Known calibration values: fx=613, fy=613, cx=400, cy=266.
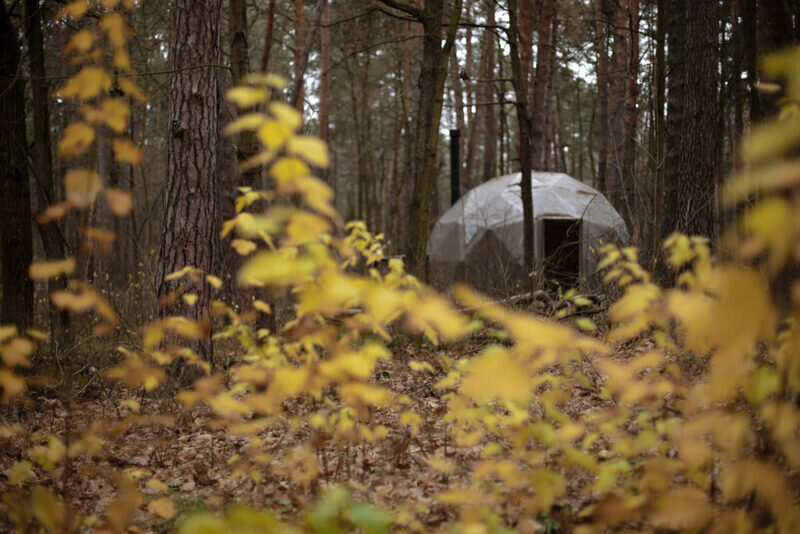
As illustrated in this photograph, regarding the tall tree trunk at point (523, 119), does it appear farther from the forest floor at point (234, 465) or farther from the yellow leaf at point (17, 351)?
the yellow leaf at point (17, 351)

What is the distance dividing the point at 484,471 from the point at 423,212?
5.25 metres

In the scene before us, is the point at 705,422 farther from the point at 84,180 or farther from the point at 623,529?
the point at 84,180

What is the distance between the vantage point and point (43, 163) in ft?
22.4

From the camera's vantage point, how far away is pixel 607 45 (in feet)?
54.6

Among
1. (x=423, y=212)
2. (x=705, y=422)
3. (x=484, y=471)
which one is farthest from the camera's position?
(x=423, y=212)

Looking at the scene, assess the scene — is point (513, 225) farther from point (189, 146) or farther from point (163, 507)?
point (163, 507)

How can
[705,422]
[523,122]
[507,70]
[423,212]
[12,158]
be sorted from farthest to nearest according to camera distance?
[507,70] < [523,122] < [423,212] < [12,158] < [705,422]

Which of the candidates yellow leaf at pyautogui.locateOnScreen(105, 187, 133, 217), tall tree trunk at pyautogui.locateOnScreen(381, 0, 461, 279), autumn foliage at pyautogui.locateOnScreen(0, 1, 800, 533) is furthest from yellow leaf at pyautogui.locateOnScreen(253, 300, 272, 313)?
tall tree trunk at pyautogui.locateOnScreen(381, 0, 461, 279)

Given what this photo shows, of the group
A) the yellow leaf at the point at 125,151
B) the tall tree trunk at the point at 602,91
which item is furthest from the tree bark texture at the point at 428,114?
the tall tree trunk at the point at 602,91

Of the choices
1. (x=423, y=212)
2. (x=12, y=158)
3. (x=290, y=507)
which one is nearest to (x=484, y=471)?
(x=290, y=507)

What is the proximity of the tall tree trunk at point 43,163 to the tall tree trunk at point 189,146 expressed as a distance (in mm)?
1359

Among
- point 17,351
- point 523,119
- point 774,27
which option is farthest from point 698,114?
point 17,351

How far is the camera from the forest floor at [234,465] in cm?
331

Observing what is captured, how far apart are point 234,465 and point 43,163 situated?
4.84 metres
